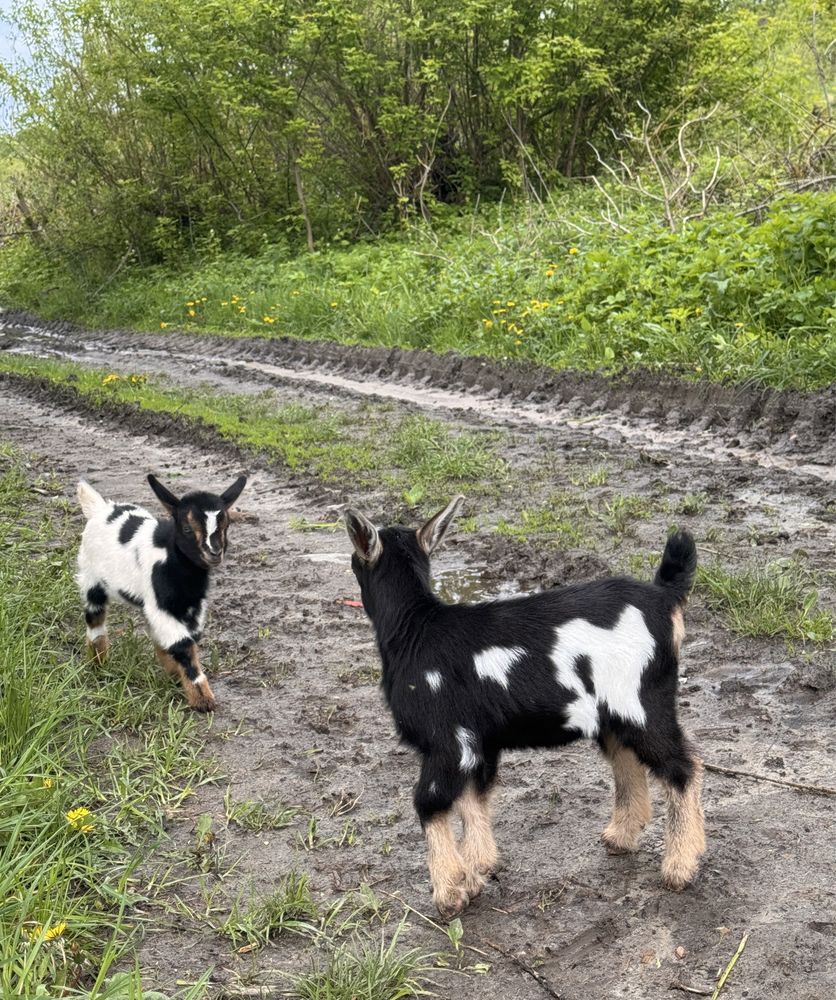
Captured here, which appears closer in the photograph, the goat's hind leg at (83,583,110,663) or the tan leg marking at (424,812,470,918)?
the tan leg marking at (424,812,470,918)

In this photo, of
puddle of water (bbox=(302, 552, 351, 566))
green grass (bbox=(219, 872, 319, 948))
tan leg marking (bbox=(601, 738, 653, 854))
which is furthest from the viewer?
puddle of water (bbox=(302, 552, 351, 566))

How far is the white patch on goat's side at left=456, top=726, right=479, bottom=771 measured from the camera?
3268 millimetres

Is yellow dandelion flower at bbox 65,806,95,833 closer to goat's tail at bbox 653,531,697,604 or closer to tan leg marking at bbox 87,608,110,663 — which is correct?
tan leg marking at bbox 87,608,110,663

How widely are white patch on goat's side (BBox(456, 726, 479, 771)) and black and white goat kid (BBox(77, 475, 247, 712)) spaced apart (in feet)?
5.95

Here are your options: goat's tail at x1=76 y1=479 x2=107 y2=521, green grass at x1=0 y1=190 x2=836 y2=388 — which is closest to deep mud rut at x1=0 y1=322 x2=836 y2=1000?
goat's tail at x1=76 y1=479 x2=107 y2=521

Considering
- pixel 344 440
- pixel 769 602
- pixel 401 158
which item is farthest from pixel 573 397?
pixel 401 158

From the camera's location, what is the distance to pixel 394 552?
3.66m

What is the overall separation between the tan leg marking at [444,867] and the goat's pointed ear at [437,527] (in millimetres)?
929

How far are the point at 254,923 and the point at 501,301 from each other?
11.4 m

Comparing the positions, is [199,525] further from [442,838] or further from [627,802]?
[627,802]

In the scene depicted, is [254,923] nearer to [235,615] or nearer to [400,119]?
[235,615]

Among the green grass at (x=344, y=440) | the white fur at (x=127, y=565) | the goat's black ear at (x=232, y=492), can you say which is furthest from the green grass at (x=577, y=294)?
the white fur at (x=127, y=565)

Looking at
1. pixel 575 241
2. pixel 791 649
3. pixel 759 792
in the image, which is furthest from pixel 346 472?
pixel 575 241

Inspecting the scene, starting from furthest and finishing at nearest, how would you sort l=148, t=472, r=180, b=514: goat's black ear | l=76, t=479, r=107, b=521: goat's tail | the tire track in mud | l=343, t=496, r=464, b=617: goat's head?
the tire track in mud → l=76, t=479, r=107, b=521: goat's tail → l=148, t=472, r=180, b=514: goat's black ear → l=343, t=496, r=464, b=617: goat's head
